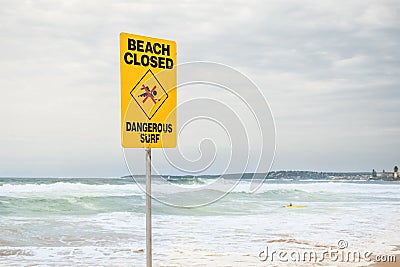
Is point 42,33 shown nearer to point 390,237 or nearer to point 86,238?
point 86,238

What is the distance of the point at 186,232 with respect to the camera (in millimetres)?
8445

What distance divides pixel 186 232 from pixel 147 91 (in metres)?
5.82

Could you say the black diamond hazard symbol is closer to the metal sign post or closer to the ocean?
the metal sign post

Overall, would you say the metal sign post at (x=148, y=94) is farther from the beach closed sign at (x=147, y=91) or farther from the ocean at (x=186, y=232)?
the ocean at (x=186, y=232)

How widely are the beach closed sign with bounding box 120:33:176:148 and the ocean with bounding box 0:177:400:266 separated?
83 cm

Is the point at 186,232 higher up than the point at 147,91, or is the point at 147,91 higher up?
the point at 147,91

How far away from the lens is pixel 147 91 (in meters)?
2.89

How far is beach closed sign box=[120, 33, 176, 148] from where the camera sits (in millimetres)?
2830

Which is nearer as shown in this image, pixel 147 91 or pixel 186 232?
pixel 147 91

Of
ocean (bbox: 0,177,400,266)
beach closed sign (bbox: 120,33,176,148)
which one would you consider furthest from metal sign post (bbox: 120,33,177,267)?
ocean (bbox: 0,177,400,266)

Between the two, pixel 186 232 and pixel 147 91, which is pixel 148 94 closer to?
pixel 147 91

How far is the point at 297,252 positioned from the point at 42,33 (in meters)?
7.99

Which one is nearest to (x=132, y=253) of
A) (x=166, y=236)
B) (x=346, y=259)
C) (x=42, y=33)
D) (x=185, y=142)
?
(x=166, y=236)

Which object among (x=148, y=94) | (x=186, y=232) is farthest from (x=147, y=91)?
(x=186, y=232)
